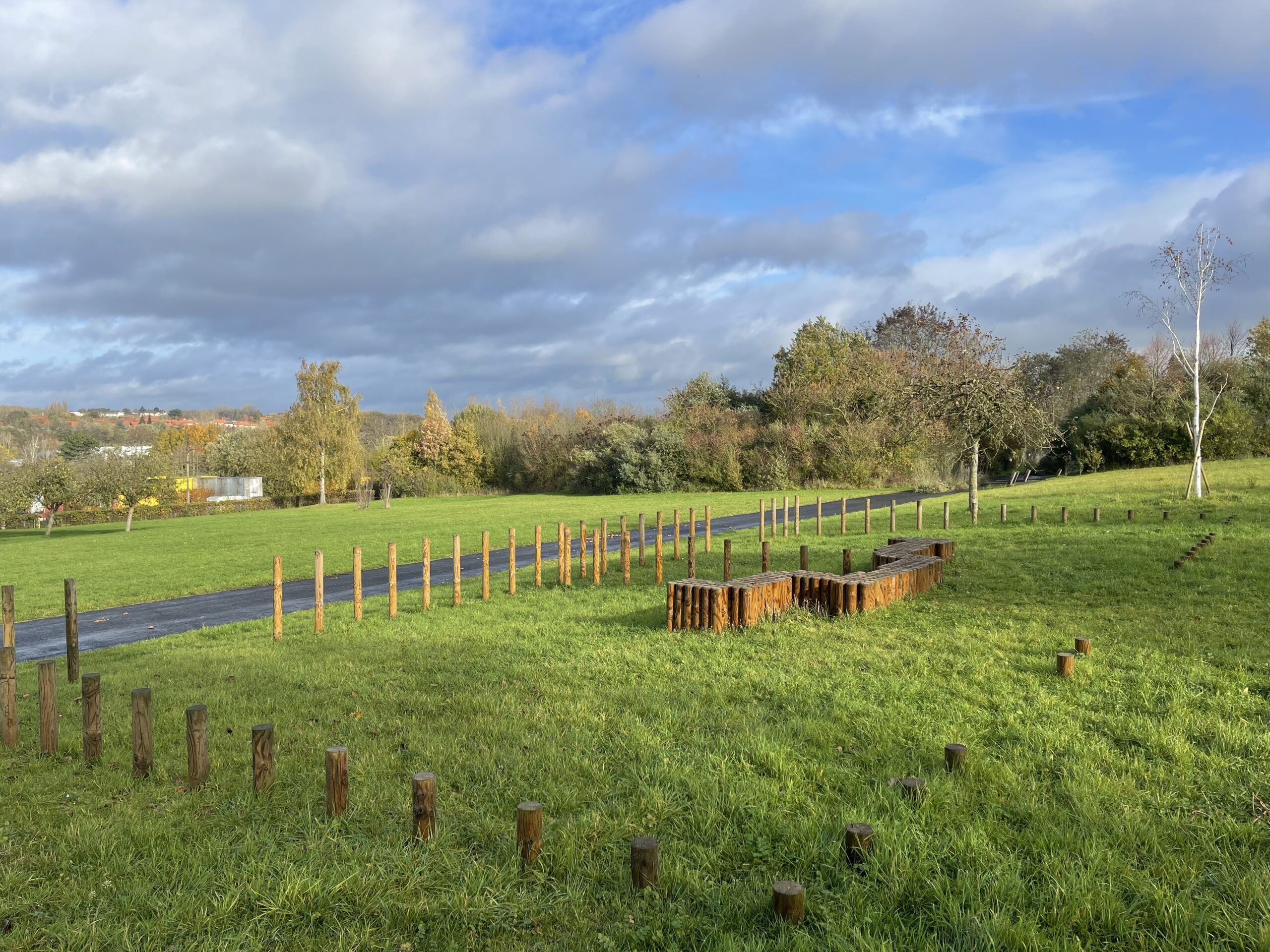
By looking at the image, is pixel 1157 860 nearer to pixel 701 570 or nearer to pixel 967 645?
pixel 967 645

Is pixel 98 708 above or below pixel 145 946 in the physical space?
above

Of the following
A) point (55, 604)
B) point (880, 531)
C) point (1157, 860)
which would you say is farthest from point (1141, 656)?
point (55, 604)

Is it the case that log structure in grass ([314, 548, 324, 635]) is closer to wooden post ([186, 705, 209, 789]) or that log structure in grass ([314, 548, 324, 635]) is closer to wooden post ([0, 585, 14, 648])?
wooden post ([0, 585, 14, 648])

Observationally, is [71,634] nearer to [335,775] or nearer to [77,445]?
[335,775]

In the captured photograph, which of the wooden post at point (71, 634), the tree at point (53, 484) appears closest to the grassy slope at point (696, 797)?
the wooden post at point (71, 634)

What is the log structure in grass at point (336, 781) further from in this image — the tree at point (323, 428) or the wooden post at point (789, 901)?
the tree at point (323, 428)

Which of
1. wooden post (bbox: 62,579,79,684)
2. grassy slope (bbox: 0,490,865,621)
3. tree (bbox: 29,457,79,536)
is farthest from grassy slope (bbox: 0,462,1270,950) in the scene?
tree (bbox: 29,457,79,536)

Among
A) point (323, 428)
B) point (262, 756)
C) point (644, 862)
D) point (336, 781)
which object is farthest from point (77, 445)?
point (644, 862)

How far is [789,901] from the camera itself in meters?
3.02

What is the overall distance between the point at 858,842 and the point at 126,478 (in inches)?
1623

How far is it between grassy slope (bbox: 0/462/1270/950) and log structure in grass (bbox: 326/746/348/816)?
0.31 ft

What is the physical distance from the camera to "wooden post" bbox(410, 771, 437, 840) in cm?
382

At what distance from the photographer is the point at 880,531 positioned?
1933 centimetres

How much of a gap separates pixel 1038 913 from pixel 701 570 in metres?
10.7
